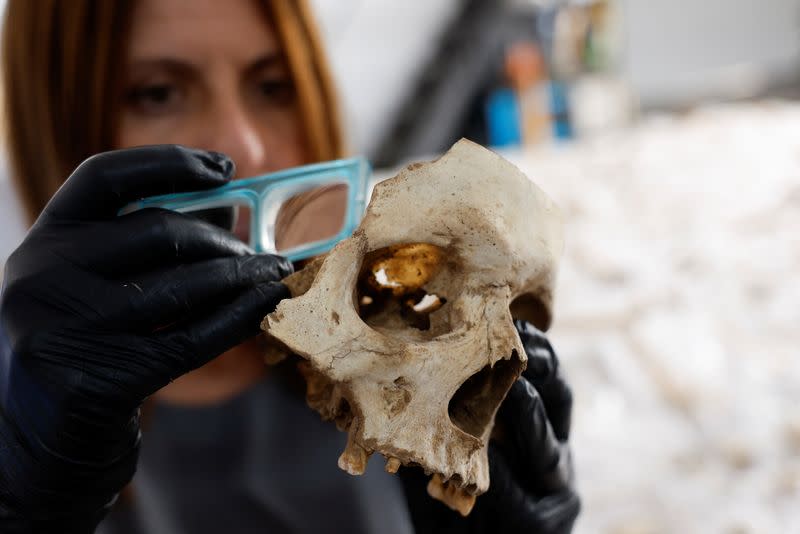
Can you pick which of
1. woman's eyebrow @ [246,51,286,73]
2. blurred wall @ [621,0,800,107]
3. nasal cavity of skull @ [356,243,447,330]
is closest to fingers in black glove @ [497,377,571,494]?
nasal cavity of skull @ [356,243,447,330]

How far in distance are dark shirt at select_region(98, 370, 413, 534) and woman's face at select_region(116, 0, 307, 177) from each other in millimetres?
Answer: 423

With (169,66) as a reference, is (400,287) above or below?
below

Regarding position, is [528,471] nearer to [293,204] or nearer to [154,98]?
[293,204]

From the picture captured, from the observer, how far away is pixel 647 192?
2383 mm

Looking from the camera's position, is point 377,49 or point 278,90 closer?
point 278,90

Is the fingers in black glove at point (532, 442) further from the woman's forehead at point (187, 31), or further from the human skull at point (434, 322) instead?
the woman's forehead at point (187, 31)

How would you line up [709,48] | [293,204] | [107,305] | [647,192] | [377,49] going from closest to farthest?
A: 1. [107,305]
2. [293,204]
3. [647,192]
4. [377,49]
5. [709,48]

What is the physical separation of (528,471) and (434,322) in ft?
0.79

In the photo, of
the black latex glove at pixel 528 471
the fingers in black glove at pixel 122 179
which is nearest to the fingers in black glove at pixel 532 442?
the black latex glove at pixel 528 471

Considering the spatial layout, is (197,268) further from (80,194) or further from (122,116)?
(122,116)

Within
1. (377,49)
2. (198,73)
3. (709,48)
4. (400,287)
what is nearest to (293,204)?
(400,287)

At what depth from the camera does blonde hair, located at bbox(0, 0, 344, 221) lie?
0.85 metres

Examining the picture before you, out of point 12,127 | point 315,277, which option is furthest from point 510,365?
point 12,127

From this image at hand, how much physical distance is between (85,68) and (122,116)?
0.07 m
